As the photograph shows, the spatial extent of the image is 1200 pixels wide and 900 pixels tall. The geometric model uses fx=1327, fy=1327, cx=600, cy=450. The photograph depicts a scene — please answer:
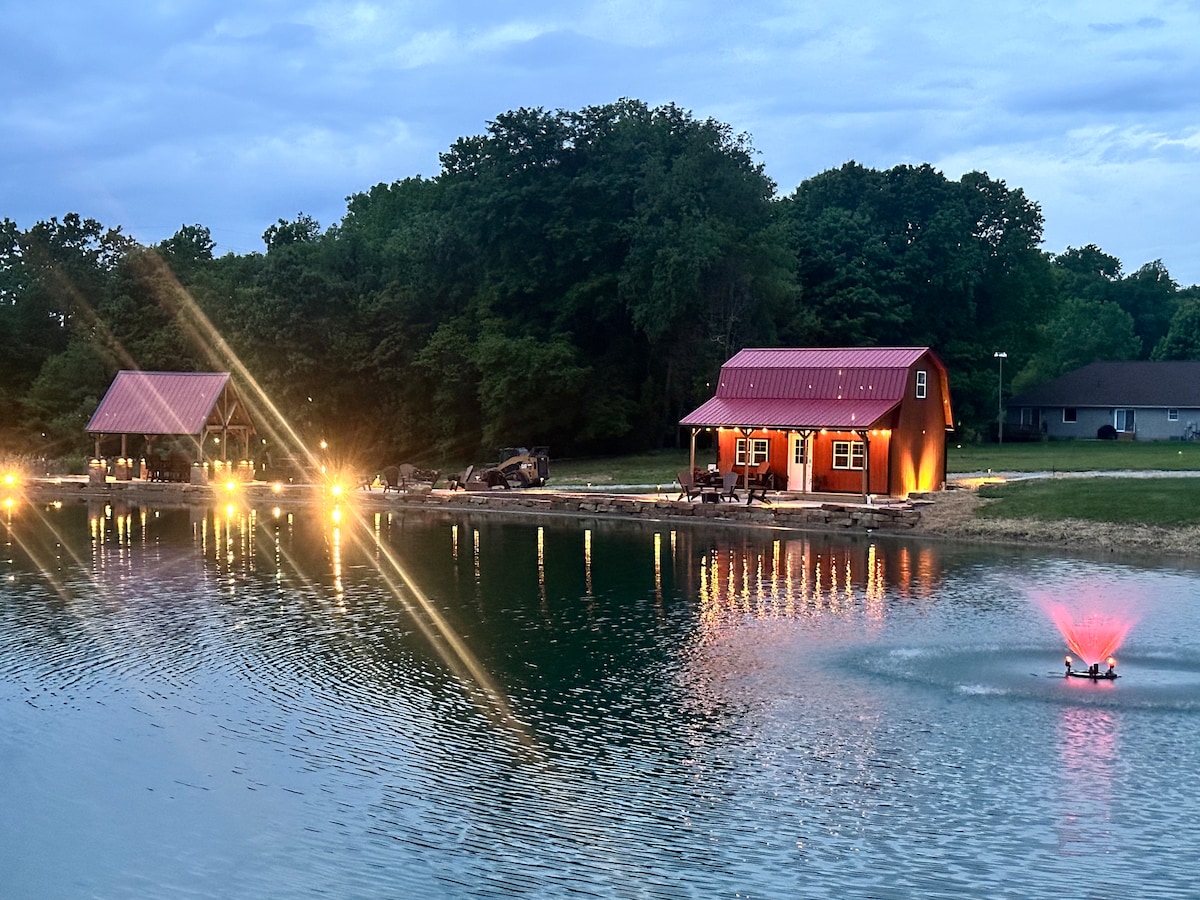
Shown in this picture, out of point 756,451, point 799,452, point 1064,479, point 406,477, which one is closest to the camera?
point 1064,479

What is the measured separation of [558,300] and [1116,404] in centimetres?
4317

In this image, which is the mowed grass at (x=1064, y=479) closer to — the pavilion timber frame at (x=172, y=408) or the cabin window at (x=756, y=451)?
the cabin window at (x=756, y=451)

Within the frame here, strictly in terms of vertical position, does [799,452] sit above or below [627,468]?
above

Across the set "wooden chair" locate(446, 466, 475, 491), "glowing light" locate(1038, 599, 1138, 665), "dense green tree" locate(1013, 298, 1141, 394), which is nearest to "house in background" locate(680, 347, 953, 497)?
"wooden chair" locate(446, 466, 475, 491)

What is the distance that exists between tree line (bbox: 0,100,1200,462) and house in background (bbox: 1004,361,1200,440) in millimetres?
4608

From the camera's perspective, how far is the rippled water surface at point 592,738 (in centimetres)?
1373

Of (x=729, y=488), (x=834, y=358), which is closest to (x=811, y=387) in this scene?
(x=834, y=358)

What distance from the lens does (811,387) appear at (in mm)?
52875

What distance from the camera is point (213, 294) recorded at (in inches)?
3457

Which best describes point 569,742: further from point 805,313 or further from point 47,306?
point 47,306

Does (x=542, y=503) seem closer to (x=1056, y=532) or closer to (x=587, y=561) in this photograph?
(x=587, y=561)

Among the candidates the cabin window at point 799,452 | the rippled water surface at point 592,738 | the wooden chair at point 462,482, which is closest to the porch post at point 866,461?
the cabin window at point 799,452

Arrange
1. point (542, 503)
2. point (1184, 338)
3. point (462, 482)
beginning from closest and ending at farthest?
1. point (542, 503)
2. point (462, 482)
3. point (1184, 338)

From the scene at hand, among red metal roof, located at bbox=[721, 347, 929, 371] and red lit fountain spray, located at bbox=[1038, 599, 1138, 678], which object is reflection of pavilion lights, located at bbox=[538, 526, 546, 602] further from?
red metal roof, located at bbox=[721, 347, 929, 371]
